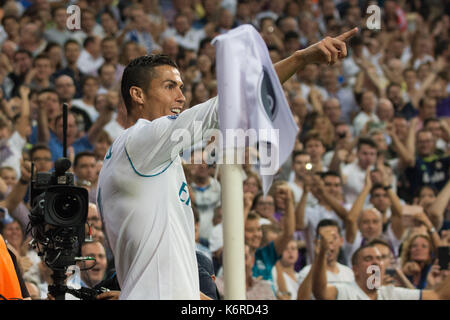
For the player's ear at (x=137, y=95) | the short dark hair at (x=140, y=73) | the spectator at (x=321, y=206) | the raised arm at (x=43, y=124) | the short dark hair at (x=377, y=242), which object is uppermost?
the raised arm at (x=43, y=124)

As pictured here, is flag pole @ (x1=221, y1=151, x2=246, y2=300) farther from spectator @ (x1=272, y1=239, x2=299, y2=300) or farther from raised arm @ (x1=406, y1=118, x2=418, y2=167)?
raised arm @ (x1=406, y1=118, x2=418, y2=167)

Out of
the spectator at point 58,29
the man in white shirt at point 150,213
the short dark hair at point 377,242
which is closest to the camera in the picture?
the man in white shirt at point 150,213

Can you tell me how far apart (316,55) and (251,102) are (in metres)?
0.30

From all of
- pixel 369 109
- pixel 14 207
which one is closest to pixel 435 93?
pixel 369 109

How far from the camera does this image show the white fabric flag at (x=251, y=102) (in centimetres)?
238

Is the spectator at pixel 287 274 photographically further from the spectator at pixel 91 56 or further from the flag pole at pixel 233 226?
the flag pole at pixel 233 226

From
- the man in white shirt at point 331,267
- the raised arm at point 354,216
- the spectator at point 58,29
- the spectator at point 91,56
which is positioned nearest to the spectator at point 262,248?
the man in white shirt at point 331,267

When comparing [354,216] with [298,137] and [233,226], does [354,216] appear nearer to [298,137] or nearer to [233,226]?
[298,137]

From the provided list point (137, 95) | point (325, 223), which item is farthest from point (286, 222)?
point (137, 95)

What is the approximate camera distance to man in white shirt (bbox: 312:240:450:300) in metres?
6.10

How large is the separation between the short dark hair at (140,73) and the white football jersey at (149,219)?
285 millimetres

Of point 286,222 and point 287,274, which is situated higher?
point 286,222

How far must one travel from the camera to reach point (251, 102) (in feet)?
8.00

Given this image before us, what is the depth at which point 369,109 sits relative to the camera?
360 inches
